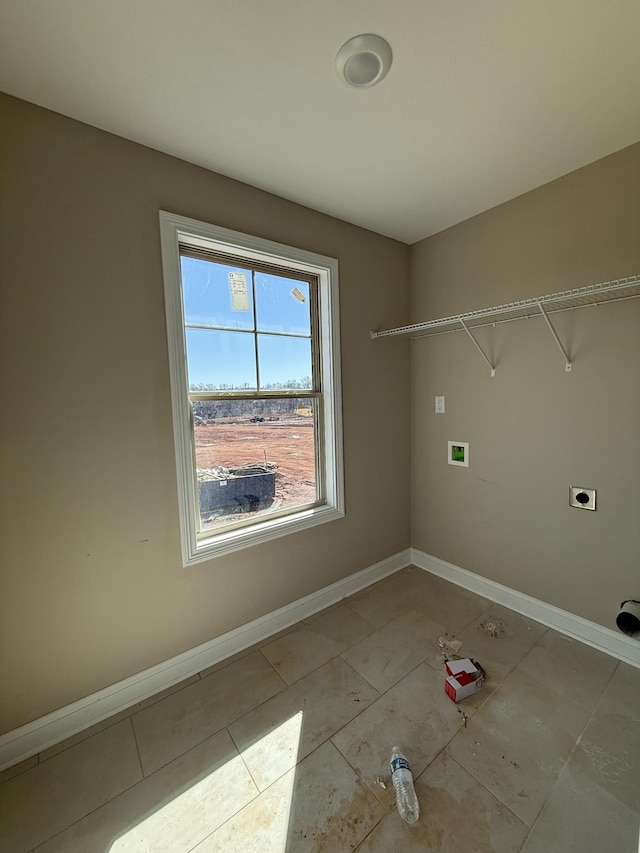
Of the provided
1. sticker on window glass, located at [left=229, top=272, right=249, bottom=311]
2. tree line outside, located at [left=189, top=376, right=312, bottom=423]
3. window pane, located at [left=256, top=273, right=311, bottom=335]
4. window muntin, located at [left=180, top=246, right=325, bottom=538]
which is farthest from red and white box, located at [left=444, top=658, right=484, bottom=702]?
sticker on window glass, located at [left=229, top=272, right=249, bottom=311]

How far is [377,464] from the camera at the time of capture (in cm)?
248

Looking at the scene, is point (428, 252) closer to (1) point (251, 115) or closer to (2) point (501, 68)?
(2) point (501, 68)

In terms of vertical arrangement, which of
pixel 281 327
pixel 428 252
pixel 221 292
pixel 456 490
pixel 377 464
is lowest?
pixel 456 490

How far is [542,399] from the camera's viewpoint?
1.93 meters

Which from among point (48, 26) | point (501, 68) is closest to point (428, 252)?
point (501, 68)

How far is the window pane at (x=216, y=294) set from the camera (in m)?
1.73

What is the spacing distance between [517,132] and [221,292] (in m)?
1.57

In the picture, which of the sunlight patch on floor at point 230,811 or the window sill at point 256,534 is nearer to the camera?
the sunlight patch on floor at point 230,811

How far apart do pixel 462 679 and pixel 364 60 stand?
2501 millimetres

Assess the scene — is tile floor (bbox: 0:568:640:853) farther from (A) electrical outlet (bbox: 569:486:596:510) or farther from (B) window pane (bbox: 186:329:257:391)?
(B) window pane (bbox: 186:329:257:391)

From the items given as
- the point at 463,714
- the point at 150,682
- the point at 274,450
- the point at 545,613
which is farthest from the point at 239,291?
the point at 545,613

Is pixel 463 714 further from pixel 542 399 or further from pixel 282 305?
pixel 282 305

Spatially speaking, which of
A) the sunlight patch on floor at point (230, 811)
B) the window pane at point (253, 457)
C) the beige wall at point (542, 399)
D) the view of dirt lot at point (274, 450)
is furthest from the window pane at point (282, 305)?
the sunlight patch on floor at point (230, 811)

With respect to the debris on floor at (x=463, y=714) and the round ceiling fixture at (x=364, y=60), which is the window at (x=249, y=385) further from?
the debris on floor at (x=463, y=714)
